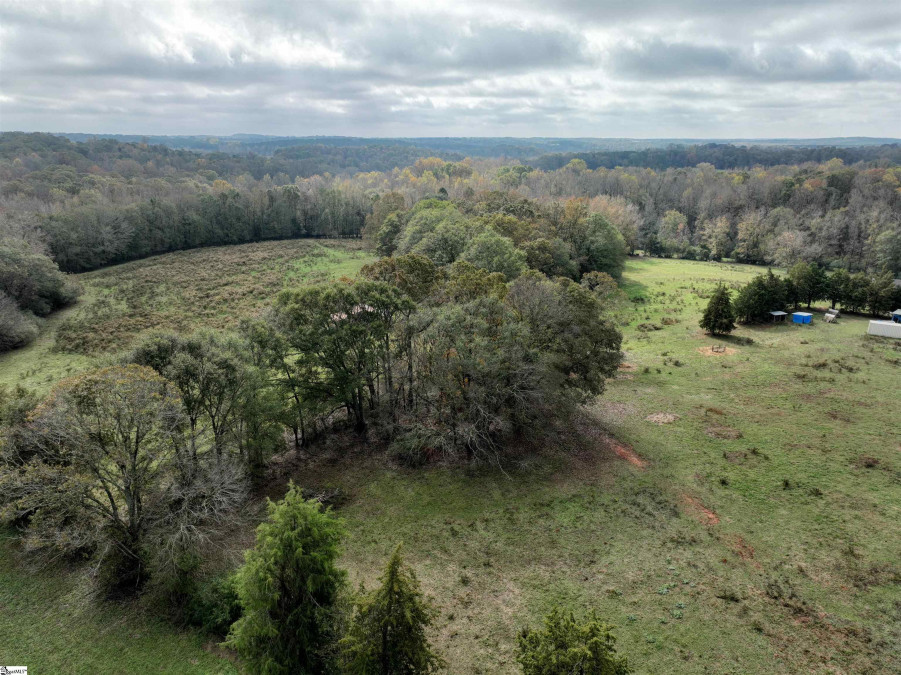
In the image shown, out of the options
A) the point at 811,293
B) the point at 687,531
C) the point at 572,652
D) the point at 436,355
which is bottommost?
the point at 687,531

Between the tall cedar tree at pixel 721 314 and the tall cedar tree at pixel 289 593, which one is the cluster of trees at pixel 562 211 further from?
the tall cedar tree at pixel 289 593

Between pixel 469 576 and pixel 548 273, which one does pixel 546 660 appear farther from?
pixel 548 273

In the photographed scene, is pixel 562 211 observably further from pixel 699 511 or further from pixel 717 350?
pixel 699 511

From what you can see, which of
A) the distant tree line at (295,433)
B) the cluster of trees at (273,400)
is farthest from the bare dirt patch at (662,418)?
the cluster of trees at (273,400)

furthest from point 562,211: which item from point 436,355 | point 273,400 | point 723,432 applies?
point 273,400

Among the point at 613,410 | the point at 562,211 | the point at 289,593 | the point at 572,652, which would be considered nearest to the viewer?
the point at 572,652

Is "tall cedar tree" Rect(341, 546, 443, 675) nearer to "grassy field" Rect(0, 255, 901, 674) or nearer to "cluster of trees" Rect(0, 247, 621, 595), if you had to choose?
"grassy field" Rect(0, 255, 901, 674)

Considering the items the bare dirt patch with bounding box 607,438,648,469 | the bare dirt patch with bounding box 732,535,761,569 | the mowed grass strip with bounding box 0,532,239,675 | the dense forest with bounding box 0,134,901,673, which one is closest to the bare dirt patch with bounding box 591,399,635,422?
the dense forest with bounding box 0,134,901,673
